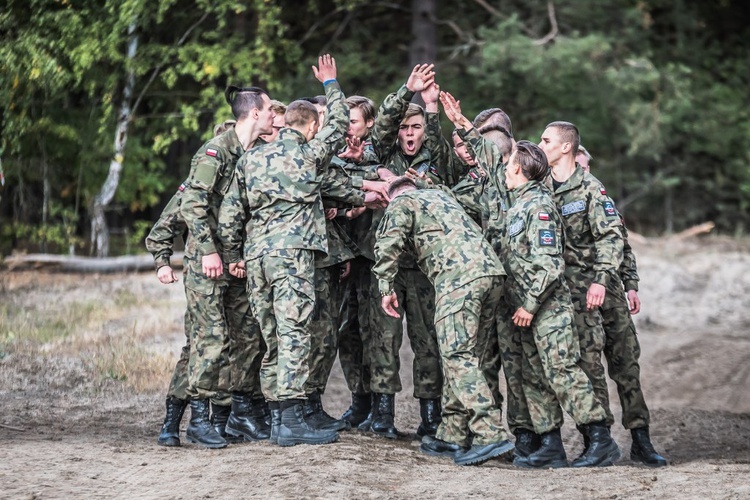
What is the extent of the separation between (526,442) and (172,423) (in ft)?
8.33

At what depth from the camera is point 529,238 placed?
6.72m

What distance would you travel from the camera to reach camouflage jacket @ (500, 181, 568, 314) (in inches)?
261

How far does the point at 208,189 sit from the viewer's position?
7.06m

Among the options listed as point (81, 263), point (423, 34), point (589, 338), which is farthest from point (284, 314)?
point (423, 34)

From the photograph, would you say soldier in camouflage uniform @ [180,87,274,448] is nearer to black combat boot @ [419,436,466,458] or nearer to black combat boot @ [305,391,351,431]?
black combat boot @ [305,391,351,431]

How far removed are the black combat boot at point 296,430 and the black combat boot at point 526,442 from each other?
53.3 inches

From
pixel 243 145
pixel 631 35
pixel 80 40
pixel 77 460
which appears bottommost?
pixel 77 460

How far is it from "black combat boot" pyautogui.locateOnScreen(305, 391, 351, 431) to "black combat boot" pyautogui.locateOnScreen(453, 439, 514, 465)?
1.11m

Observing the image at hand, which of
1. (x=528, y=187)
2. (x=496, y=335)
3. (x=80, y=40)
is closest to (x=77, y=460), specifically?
(x=496, y=335)

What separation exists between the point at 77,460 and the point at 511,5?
15306mm

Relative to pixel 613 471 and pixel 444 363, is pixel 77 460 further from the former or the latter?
pixel 613 471

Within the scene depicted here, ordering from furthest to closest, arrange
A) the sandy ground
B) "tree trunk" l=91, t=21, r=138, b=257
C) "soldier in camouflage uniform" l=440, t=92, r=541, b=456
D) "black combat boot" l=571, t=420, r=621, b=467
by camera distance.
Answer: "tree trunk" l=91, t=21, r=138, b=257 < "soldier in camouflage uniform" l=440, t=92, r=541, b=456 < "black combat boot" l=571, t=420, r=621, b=467 < the sandy ground

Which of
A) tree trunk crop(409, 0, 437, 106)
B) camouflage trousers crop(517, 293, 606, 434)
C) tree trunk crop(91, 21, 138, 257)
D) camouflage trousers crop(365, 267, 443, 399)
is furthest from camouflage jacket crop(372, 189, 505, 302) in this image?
tree trunk crop(409, 0, 437, 106)

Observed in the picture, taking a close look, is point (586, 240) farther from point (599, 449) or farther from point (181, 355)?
point (181, 355)
